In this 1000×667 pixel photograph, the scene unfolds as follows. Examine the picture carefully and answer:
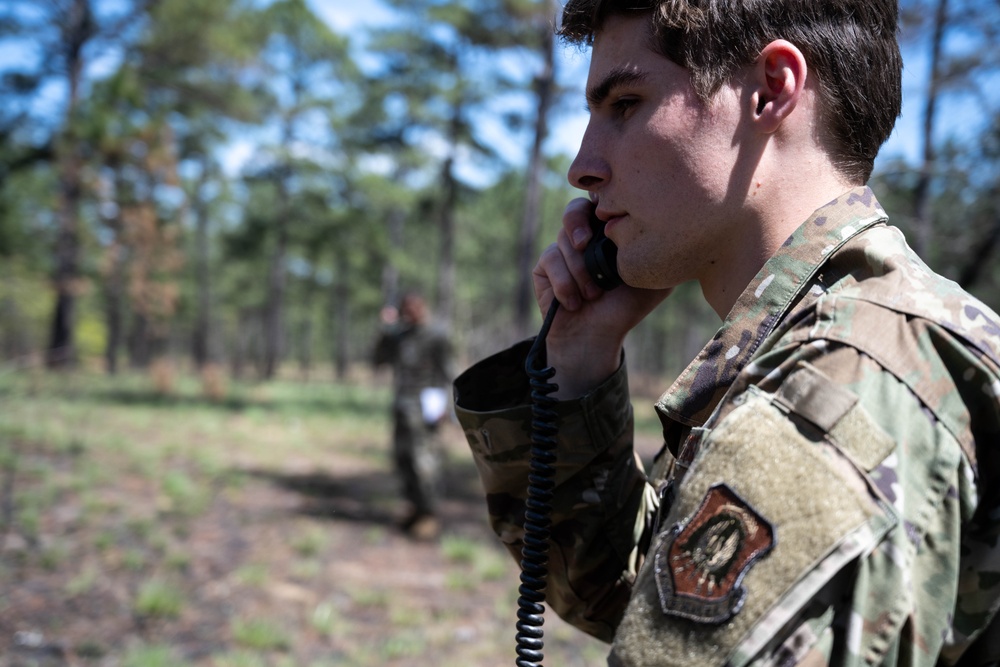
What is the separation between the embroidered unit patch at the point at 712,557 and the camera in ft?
2.86

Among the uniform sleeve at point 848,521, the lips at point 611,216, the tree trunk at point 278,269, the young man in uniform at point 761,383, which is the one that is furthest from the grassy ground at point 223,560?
the tree trunk at point 278,269

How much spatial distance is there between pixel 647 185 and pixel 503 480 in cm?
79

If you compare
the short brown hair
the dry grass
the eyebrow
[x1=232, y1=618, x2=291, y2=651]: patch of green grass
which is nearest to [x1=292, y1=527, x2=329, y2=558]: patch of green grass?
the dry grass

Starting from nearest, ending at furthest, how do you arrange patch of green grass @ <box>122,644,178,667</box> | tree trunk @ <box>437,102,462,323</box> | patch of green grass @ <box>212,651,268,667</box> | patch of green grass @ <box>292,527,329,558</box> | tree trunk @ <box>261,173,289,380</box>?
patch of green grass @ <box>122,644,178,667</box>, patch of green grass @ <box>212,651,268,667</box>, patch of green grass @ <box>292,527,329,558</box>, tree trunk @ <box>437,102,462,323</box>, tree trunk @ <box>261,173,289,380</box>

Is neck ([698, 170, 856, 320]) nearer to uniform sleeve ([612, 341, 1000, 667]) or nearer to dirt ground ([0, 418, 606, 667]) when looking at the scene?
uniform sleeve ([612, 341, 1000, 667])

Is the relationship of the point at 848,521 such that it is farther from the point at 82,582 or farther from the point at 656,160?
the point at 82,582

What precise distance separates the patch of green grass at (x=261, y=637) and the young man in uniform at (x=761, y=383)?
3817mm

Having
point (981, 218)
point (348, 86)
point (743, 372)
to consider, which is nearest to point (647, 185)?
point (743, 372)

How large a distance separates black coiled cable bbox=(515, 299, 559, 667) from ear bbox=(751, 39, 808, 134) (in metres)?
0.64

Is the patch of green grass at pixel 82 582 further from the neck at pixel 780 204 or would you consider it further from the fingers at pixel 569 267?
the neck at pixel 780 204

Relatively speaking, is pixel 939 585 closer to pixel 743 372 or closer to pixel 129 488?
pixel 743 372

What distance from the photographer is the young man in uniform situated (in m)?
0.87

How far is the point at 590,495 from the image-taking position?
1.68 m

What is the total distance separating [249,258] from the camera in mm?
25531
